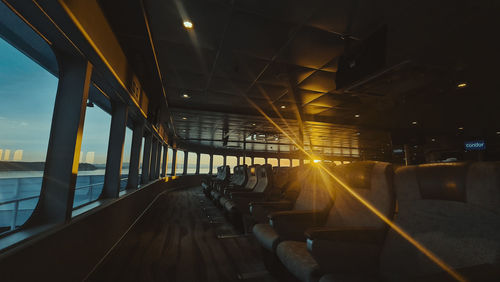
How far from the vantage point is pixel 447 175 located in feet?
3.77

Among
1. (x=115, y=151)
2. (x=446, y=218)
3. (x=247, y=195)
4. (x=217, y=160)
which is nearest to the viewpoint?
(x=446, y=218)

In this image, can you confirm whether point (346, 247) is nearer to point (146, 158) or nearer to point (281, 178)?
point (281, 178)

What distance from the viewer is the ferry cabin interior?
4.04 ft

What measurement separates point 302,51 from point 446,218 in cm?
287

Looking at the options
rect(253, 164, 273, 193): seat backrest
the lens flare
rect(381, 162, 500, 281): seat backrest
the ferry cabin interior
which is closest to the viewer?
the lens flare

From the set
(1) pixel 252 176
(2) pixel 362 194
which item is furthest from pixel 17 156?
(1) pixel 252 176

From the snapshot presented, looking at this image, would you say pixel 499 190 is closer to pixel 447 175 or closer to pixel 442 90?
pixel 447 175

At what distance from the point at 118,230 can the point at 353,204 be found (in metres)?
3.14

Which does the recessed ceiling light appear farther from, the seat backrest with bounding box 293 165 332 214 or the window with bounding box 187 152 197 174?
the window with bounding box 187 152 197 174

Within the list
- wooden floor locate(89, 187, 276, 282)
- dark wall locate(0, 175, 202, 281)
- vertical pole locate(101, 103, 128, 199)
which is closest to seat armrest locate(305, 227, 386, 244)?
wooden floor locate(89, 187, 276, 282)

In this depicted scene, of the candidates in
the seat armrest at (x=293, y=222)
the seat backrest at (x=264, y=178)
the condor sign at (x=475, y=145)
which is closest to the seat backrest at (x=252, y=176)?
the seat backrest at (x=264, y=178)

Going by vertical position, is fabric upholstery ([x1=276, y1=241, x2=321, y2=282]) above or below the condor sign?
below

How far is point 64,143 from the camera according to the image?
192 centimetres

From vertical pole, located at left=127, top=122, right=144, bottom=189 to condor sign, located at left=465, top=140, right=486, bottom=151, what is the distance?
12763mm
